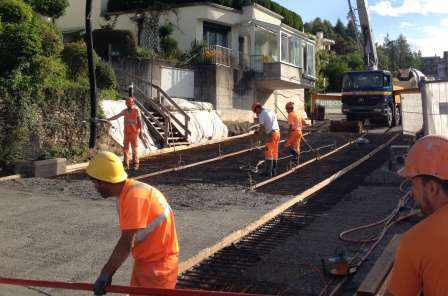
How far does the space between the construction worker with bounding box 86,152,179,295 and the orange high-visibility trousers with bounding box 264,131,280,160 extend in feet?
28.3

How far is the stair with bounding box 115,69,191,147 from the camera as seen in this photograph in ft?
60.6

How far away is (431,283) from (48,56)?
1591cm

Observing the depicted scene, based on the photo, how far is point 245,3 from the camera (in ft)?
103

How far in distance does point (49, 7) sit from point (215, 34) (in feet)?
39.5

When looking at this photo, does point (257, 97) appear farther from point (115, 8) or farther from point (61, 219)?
point (61, 219)

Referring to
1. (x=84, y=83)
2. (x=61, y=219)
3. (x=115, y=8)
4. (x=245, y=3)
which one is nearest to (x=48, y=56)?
(x=84, y=83)

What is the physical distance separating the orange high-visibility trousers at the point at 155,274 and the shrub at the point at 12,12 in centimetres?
1339

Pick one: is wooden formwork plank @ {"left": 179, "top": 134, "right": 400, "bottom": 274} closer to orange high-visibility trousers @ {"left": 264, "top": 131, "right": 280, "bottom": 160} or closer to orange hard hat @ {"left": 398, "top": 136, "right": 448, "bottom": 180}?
orange high-visibility trousers @ {"left": 264, "top": 131, "right": 280, "bottom": 160}

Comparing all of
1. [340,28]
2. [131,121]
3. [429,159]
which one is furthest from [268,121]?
[340,28]

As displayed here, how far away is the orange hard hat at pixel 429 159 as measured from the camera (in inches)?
91.4

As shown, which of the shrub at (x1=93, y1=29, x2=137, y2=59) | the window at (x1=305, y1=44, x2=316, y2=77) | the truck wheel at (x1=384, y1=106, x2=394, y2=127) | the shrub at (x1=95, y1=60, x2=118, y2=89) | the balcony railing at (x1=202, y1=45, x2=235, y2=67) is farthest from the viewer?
the window at (x1=305, y1=44, x2=316, y2=77)

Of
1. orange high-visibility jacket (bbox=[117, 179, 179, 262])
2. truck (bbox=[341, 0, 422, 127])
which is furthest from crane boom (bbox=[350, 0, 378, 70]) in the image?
orange high-visibility jacket (bbox=[117, 179, 179, 262])

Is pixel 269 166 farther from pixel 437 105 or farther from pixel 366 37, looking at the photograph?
pixel 366 37

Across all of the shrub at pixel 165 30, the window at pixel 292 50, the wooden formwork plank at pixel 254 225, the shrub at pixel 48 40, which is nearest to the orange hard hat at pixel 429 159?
the wooden formwork plank at pixel 254 225
